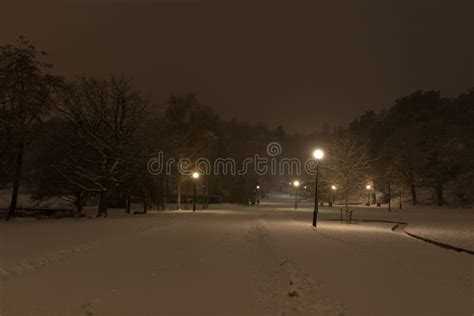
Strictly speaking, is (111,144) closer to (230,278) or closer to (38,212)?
(38,212)

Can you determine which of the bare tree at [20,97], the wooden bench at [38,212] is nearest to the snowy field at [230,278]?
the bare tree at [20,97]

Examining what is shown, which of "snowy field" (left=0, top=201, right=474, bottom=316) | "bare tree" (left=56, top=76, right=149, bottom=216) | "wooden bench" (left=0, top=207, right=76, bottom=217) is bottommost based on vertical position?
"snowy field" (left=0, top=201, right=474, bottom=316)

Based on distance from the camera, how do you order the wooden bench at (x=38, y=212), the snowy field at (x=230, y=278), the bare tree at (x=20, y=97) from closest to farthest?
the snowy field at (x=230, y=278)
the bare tree at (x=20, y=97)
the wooden bench at (x=38, y=212)

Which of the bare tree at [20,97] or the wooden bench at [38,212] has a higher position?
the bare tree at [20,97]

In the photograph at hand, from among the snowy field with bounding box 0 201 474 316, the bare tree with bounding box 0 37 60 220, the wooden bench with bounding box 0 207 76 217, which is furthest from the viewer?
the wooden bench with bounding box 0 207 76 217

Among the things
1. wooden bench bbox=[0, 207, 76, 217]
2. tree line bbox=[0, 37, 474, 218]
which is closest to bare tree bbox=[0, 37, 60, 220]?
tree line bbox=[0, 37, 474, 218]

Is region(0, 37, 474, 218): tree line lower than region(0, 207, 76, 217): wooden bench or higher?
higher

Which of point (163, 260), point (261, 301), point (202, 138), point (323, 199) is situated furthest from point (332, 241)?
point (323, 199)

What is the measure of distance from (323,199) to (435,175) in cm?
2740

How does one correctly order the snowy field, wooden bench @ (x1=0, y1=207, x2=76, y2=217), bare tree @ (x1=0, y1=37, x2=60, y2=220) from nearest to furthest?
the snowy field < bare tree @ (x1=0, y1=37, x2=60, y2=220) < wooden bench @ (x1=0, y1=207, x2=76, y2=217)

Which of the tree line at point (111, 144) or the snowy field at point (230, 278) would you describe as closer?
the snowy field at point (230, 278)

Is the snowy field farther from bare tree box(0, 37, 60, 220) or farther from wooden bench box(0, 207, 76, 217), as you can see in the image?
wooden bench box(0, 207, 76, 217)

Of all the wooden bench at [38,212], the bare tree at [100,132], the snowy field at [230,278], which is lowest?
the snowy field at [230,278]

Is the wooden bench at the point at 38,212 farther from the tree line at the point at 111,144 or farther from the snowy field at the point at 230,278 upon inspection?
the snowy field at the point at 230,278
